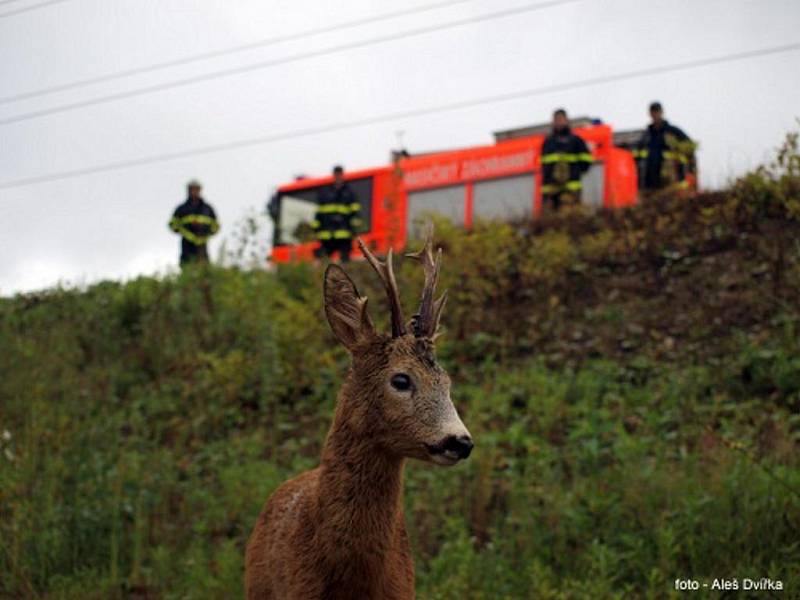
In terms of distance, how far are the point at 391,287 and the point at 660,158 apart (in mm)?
12243

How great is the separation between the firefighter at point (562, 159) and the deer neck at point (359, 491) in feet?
38.5

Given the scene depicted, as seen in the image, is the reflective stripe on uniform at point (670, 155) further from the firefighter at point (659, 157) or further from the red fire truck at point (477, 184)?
the red fire truck at point (477, 184)

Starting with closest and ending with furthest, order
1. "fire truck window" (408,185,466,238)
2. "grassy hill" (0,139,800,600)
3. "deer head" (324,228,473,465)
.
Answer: "deer head" (324,228,473,465), "grassy hill" (0,139,800,600), "fire truck window" (408,185,466,238)

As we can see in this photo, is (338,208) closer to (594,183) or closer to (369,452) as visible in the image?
(594,183)

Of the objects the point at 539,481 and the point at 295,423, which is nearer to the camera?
the point at 539,481

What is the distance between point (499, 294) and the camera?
43.9 feet

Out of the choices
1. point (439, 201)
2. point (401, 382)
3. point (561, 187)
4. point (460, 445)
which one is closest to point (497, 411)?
point (561, 187)

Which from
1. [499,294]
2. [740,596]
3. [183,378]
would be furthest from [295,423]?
[740,596]

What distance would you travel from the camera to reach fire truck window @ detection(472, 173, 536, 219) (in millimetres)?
18250

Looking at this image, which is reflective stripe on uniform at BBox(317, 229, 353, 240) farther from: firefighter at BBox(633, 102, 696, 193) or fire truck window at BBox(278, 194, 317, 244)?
firefighter at BBox(633, 102, 696, 193)

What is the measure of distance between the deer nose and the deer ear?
0.72m

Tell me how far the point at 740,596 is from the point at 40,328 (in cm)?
1054

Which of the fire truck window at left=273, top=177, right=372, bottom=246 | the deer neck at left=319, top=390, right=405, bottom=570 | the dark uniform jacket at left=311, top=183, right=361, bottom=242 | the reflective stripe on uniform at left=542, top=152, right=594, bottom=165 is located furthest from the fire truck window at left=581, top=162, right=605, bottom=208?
the deer neck at left=319, top=390, right=405, bottom=570

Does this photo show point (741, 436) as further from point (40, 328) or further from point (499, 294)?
point (40, 328)
